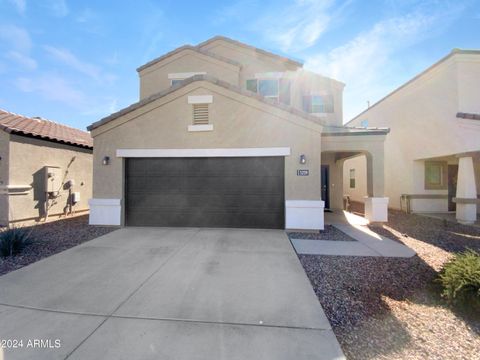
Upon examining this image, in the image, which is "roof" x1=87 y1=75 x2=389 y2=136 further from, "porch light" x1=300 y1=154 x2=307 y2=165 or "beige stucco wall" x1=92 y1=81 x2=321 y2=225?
"porch light" x1=300 y1=154 x2=307 y2=165

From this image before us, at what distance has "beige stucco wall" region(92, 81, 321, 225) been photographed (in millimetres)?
7934

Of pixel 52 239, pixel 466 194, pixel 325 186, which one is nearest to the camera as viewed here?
pixel 52 239

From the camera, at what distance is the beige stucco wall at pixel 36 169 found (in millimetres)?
8906

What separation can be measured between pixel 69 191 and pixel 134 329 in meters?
10.9

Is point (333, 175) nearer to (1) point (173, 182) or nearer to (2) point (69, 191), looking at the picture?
(1) point (173, 182)

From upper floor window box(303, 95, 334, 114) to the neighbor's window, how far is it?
619 centimetres

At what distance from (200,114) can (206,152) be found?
1.41m

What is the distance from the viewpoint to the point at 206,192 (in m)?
8.38

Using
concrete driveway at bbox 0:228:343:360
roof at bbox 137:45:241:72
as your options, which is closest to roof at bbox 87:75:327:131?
roof at bbox 137:45:241:72

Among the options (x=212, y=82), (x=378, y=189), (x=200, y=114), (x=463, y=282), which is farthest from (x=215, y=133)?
(x=463, y=282)

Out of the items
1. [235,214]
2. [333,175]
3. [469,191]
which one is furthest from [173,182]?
→ [469,191]

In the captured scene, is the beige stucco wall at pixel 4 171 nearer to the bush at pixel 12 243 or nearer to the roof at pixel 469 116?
the bush at pixel 12 243

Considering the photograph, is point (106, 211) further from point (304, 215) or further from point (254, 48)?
point (254, 48)

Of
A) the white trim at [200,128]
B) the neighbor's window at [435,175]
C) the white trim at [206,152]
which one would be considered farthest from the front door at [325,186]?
the white trim at [200,128]
